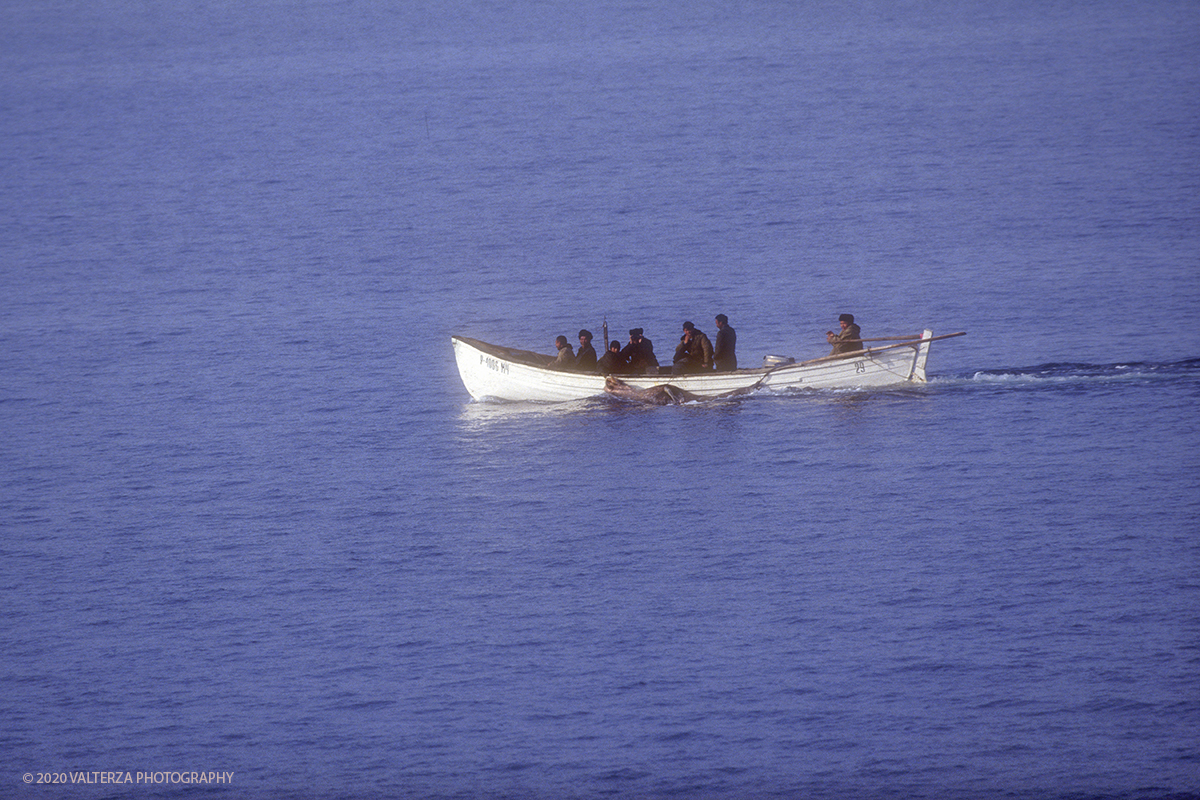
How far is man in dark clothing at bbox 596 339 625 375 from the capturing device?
112ft

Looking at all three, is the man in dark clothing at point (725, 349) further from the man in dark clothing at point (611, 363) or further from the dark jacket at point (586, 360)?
the dark jacket at point (586, 360)

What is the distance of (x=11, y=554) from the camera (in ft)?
96.3

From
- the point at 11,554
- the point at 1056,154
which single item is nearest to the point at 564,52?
the point at 1056,154

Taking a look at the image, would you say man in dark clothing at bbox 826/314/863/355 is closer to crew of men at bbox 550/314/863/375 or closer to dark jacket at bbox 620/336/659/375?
crew of men at bbox 550/314/863/375

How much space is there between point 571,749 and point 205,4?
428 ft

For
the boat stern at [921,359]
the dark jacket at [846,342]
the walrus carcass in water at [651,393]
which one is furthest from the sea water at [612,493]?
the dark jacket at [846,342]

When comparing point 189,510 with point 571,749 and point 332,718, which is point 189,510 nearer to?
point 332,718

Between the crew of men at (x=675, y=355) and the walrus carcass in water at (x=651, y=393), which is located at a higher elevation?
the crew of men at (x=675, y=355)

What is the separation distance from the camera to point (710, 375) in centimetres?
3381

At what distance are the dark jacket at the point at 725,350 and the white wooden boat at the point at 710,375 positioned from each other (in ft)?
2.17

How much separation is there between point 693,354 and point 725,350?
0.79m

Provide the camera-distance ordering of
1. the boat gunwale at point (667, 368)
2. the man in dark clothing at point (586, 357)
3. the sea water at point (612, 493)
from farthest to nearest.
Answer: the man in dark clothing at point (586, 357)
the boat gunwale at point (667, 368)
the sea water at point (612, 493)

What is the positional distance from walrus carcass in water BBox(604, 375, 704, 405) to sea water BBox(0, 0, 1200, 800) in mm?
580

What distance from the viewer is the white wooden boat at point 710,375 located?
33.2 meters
